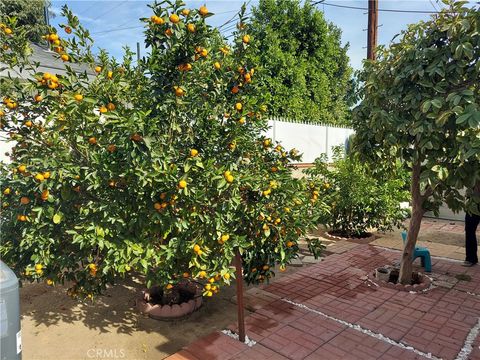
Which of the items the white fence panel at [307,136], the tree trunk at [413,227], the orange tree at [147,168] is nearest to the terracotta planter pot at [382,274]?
the tree trunk at [413,227]

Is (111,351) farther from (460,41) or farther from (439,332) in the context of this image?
(460,41)

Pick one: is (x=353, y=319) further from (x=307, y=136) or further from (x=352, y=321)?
(x=307, y=136)

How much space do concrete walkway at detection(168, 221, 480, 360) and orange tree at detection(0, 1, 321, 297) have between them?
33.5 inches

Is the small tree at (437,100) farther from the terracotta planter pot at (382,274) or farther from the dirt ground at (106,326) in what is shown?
the dirt ground at (106,326)

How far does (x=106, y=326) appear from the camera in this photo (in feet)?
13.3

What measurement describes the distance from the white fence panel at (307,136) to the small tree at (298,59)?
1672 mm

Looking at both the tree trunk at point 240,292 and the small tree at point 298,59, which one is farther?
the small tree at point 298,59

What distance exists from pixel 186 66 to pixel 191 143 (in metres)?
0.74

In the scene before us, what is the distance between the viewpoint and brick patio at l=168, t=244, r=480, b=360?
3.51 m

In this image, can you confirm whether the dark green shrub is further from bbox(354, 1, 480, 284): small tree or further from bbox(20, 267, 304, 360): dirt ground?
bbox(20, 267, 304, 360): dirt ground

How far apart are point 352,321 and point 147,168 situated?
2956 mm

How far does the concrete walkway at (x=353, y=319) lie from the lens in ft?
11.5

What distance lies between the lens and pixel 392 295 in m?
4.89

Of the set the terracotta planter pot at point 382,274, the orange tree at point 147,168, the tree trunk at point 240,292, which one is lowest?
the terracotta planter pot at point 382,274
